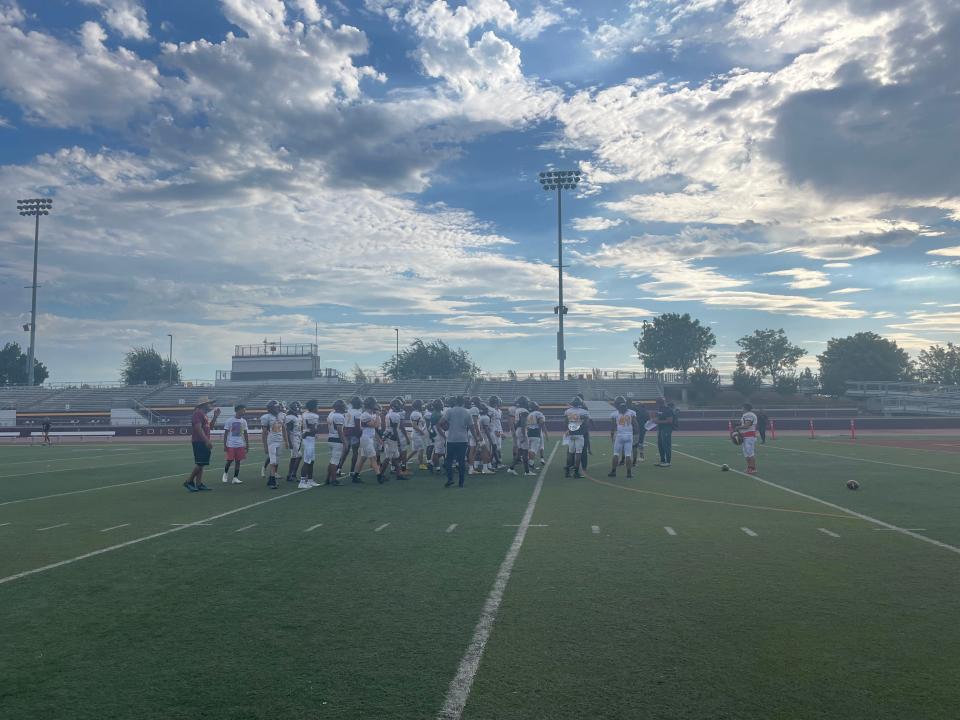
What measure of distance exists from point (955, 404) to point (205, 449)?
187ft

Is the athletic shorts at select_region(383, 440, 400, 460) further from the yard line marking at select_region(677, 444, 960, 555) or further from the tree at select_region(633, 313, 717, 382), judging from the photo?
the tree at select_region(633, 313, 717, 382)

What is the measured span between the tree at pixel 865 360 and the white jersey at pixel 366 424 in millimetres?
81093

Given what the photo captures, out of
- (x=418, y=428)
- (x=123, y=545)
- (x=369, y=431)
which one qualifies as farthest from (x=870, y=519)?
(x=418, y=428)

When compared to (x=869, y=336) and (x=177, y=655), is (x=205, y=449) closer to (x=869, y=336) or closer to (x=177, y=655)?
(x=177, y=655)

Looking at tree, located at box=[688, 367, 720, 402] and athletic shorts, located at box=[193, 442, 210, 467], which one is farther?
tree, located at box=[688, 367, 720, 402]

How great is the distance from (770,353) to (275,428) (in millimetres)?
111116

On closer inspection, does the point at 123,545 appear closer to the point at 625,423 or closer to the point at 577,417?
the point at 577,417

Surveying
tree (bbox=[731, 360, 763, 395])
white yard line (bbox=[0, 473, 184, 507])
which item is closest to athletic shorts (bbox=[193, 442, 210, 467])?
white yard line (bbox=[0, 473, 184, 507])

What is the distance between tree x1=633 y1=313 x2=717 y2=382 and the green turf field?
102 meters

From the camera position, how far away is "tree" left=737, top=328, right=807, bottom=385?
372 feet

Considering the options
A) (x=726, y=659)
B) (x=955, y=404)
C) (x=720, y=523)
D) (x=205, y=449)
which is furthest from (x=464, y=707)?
(x=955, y=404)

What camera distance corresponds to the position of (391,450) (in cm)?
1617

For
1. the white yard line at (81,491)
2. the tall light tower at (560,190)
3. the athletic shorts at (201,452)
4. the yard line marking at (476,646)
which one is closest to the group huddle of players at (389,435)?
the athletic shorts at (201,452)

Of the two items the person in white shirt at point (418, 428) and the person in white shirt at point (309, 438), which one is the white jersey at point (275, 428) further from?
the person in white shirt at point (418, 428)
